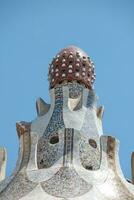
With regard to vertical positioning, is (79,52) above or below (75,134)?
above

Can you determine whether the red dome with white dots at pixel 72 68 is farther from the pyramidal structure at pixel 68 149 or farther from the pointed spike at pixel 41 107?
the pointed spike at pixel 41 107

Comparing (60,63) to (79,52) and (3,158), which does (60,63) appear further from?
(3,158)

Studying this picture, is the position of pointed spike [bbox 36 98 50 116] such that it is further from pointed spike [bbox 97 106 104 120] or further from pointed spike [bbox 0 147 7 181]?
pointed spike [bbox 0 147 7 181]

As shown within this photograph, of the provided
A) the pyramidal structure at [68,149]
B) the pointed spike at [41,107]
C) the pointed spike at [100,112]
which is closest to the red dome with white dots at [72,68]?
the pyramidal structure at [68,149]

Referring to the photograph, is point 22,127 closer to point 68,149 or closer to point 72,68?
point 68,149

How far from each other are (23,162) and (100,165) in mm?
1305

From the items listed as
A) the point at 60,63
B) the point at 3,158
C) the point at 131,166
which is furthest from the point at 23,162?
the point at 60,63

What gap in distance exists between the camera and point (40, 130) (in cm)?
1034

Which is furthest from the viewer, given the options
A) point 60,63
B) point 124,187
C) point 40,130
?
point 60,63

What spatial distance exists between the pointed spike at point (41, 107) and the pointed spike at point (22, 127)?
477mm

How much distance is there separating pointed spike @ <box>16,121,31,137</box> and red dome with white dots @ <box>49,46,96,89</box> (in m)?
1.22

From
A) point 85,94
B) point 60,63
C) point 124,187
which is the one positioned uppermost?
point 60,63

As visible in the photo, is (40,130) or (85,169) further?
(40,130)

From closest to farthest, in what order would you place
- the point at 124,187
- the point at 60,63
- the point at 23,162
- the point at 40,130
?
the point at 124,187 → the point at 23,162 → the point at 40,130 → the point at 60,63
